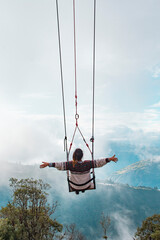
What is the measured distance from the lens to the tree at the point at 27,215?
60.2 ft

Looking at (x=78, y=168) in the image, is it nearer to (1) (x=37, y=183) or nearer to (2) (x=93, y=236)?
(1) (x=37, y=183)

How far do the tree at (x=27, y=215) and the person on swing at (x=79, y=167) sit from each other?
15.2 metres

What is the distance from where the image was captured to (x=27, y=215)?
1997cm

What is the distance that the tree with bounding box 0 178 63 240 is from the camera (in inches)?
722

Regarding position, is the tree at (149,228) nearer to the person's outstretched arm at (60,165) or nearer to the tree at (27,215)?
the tree at (27,215)

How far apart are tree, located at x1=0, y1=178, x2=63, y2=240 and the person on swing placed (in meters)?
15.2

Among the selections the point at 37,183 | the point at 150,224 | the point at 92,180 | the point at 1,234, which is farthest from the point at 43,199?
the point at 92,180

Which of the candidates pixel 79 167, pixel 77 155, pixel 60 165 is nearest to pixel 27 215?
pixel 60 165

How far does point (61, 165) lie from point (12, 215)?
17.3m

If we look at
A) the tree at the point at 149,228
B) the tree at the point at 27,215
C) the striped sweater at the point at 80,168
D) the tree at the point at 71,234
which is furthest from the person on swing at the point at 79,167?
the tree at the point at 149,228

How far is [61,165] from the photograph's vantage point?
6.06 meters

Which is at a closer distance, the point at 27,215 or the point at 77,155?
the point at 77,155

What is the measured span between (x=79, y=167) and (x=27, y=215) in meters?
17.6

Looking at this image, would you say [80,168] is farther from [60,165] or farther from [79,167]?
[60,165]
